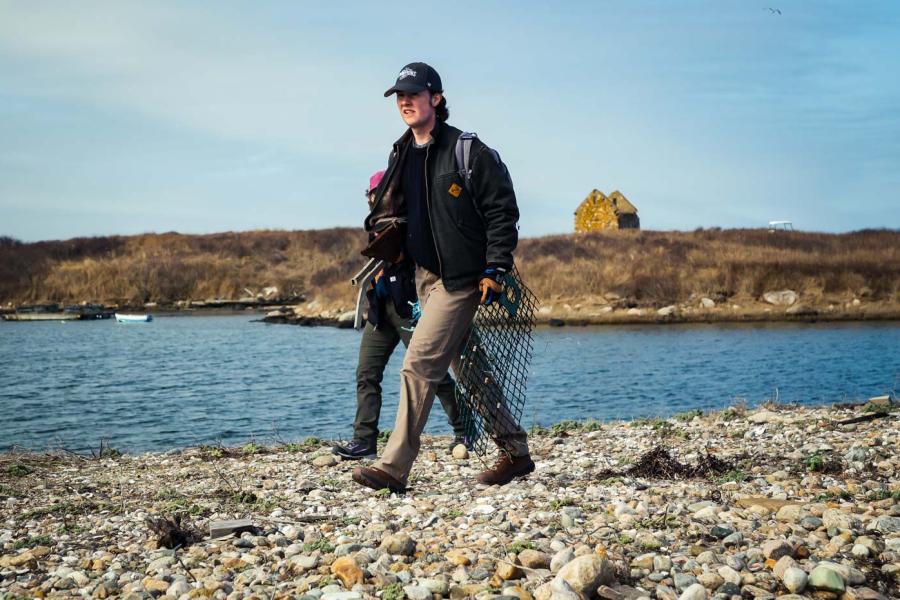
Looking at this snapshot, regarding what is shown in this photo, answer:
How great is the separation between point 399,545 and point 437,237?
6.38 ft

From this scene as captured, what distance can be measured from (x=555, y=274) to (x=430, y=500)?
133 ft

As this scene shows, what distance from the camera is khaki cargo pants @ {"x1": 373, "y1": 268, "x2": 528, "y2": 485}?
18.3 ft

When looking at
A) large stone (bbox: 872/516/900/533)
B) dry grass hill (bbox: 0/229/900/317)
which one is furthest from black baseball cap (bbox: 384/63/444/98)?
dry grass hill (bbox: 0/229/900/317)

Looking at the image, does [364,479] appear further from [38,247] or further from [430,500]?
[38,247]

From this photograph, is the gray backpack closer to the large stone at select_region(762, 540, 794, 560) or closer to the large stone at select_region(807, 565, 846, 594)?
the large stone at select_region(762, 540, 794, 560)

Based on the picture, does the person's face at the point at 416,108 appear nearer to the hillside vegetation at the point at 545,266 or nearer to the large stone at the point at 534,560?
the large stone at the point at 534,560

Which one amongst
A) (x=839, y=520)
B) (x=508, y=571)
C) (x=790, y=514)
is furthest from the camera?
(x=790, y=514)

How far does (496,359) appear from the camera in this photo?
247 inches

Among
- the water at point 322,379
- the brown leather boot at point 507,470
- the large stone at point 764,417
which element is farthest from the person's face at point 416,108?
the water at point 322,379

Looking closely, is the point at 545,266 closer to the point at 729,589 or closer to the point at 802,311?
the point at 802,311

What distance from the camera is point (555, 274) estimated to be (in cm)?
4594

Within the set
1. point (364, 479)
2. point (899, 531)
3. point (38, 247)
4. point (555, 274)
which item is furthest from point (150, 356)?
point (38, 247)

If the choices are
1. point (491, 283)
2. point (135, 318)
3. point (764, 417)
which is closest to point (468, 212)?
point (491, 283)

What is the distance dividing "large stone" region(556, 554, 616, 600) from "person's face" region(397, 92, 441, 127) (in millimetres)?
2874
